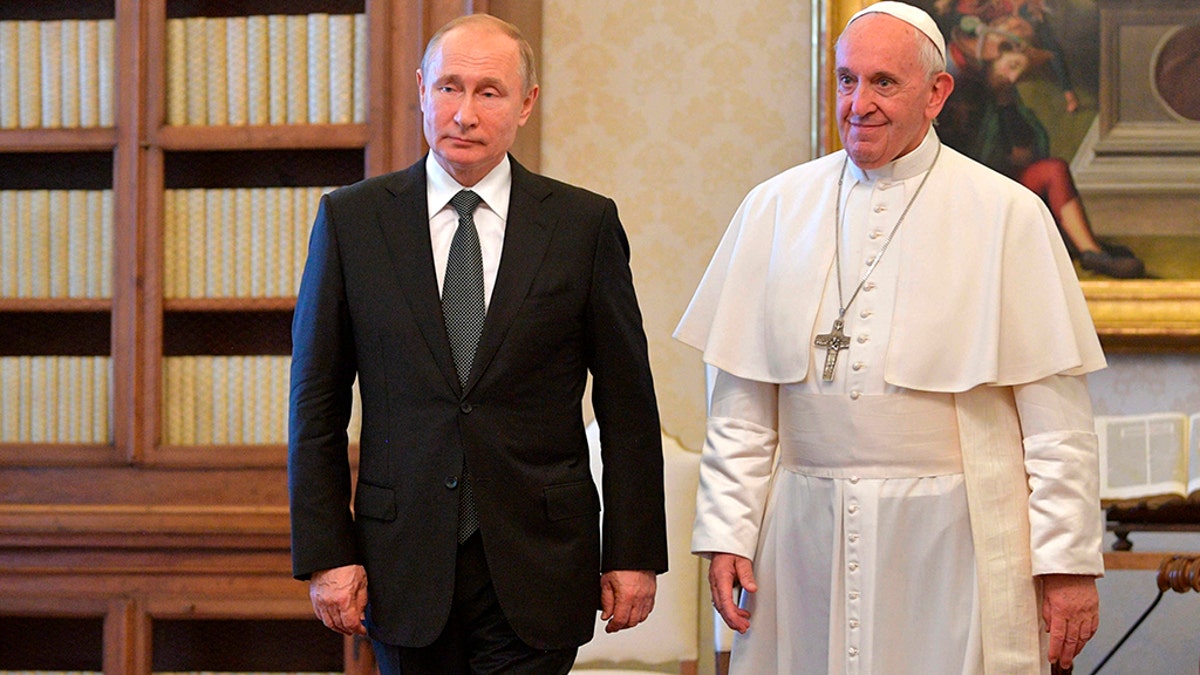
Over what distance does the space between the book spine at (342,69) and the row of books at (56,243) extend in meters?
0.67

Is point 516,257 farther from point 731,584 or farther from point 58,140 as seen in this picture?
point 58,140

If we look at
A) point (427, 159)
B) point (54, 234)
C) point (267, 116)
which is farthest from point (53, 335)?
point (427, 159)

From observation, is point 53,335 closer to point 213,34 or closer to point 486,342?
point 213,34

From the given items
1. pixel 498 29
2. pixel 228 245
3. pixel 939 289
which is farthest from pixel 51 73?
pixel 939 289

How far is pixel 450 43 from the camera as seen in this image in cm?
213

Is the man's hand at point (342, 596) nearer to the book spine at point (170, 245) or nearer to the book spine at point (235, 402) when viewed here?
the book spine at point (235, 402)

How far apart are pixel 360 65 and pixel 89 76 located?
2.43 feet

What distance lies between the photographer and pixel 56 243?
3.60 metres

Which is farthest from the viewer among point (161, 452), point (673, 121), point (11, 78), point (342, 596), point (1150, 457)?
point (673, 121)

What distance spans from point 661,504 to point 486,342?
16.6 inches

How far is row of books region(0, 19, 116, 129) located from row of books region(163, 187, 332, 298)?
337 millimetres

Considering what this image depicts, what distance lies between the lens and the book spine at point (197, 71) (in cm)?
356

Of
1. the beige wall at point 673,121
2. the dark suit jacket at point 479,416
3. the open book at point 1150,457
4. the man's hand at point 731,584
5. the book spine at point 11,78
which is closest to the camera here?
the dark suit jacket at point 479,416

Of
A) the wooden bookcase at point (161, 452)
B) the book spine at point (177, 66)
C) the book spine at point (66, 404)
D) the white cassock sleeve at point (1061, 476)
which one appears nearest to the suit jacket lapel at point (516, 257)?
the white cassock sleeve at point (1061, 476)
